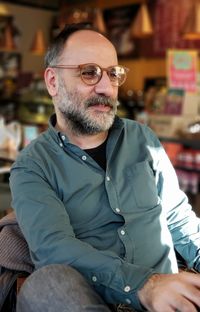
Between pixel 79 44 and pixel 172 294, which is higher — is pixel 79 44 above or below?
above

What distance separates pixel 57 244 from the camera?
1362mm

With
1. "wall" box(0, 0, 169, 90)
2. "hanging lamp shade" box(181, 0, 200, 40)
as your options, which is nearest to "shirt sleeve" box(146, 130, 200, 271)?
"hanging lamp shade" box(181, 0, 200, 40)

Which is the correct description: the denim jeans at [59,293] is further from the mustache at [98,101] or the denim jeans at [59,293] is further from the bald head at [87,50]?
the bald head at [87,50]

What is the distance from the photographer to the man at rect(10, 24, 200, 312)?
1.23m

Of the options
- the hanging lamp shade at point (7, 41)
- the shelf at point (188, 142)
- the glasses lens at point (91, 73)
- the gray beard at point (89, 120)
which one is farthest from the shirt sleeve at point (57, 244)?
the hanging lamp shade at point (7, 41)

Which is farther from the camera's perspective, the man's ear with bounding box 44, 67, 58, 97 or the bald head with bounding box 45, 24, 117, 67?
the man's ear with bounding box 44, 67, 58, 97

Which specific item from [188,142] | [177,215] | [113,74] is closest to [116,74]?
[113,74]

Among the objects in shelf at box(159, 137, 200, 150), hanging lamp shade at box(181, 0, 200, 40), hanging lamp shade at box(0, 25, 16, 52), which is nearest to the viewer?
shelf at box(159, 137, 200, 150)

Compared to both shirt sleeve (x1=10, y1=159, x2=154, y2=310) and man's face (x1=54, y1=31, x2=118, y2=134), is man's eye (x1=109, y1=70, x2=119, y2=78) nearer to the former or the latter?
man's face (x1=54, y1=31, x2=118, y2=134)

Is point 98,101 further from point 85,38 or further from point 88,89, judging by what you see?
point 85,38

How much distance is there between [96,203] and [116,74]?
492 mm

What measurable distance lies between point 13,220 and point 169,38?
5.89 metres

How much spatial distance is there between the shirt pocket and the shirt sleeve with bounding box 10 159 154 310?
30 cm

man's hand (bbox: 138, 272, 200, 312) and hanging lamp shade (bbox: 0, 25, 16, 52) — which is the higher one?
hanging lamp shade (bbox: 0, 25, 16, 52)
